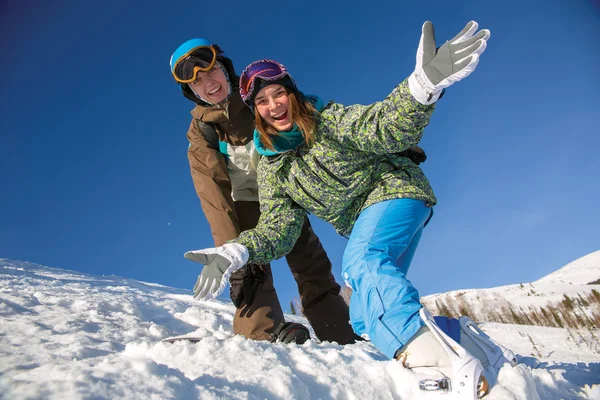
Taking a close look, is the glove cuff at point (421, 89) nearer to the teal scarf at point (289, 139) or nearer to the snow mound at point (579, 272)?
the teal scarf at point (289, 139)

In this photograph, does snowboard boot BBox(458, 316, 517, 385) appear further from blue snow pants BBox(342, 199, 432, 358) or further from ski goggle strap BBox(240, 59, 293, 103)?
ski goggle strap BBox(240, 59, 293, 103)

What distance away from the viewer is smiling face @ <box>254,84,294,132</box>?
249 cm

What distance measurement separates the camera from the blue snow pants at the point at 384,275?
1654 millimetres

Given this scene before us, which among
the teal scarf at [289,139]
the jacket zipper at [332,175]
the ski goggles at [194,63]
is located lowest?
the jacket zipper at [332,175]

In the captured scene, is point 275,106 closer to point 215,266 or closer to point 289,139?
point 289,139

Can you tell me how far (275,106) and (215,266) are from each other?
112 cm

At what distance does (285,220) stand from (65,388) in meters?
1.72

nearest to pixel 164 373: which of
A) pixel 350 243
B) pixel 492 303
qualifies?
pixel 350 243

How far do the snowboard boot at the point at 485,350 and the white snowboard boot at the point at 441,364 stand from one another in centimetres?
26

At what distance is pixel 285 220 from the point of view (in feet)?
8.50

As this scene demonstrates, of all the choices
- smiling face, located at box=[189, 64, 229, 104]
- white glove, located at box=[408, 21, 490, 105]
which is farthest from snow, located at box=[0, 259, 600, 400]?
smiling face, located at box=[189, 64, 229, 104]

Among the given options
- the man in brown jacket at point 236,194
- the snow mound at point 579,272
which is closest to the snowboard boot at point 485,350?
the man in brown jacket at point 236,194

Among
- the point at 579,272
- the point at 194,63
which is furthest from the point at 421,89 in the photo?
the point at 579,272

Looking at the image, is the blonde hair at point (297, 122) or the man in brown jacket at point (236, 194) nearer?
the blonde hair at point (297, 122)
